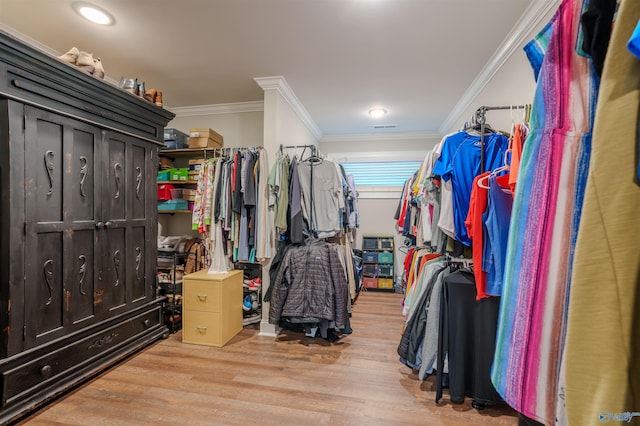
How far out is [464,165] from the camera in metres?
1.74

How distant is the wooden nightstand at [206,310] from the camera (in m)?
2.58

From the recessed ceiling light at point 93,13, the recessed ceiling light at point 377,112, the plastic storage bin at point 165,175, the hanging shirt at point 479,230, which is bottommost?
the hanging shirt at point 479,230

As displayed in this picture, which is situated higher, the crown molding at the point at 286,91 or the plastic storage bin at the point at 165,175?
the crown molding at the point at 286,91

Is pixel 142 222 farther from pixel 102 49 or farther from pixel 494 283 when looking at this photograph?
pixel 494 283

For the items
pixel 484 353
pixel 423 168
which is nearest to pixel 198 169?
pixel 423 168

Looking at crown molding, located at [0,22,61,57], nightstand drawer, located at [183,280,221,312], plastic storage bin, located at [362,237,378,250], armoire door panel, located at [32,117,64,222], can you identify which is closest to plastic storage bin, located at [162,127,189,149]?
crown molding, located at [0,22,61,57]

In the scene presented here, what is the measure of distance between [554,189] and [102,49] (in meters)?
3.20

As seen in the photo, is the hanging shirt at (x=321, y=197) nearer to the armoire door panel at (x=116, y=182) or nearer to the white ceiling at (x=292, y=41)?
the white ceiling at (x=292, y=41)

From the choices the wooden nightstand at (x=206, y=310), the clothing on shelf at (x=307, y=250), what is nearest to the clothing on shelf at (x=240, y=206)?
the clothing on shelf at (x=307, y=250)

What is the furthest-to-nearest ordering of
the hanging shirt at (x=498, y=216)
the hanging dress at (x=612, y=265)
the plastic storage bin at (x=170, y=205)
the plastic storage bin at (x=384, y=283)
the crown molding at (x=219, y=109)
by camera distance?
the plastic storage bin at (x=384, y=283)
the crown molding at (x=219, y=109)
the plastic storage bin at (x=170, y=205)
the hanging shirt at (x=498, y=216)
the hanging dress at (x=612, y=265)

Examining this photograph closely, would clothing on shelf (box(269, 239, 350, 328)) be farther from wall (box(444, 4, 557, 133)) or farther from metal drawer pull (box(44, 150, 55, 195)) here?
wall (box(444, 4, 557, 133))

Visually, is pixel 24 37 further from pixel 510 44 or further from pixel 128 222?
pixel 510 44

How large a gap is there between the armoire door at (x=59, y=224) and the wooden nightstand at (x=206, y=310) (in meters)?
0.75

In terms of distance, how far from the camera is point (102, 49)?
7.81 feet
